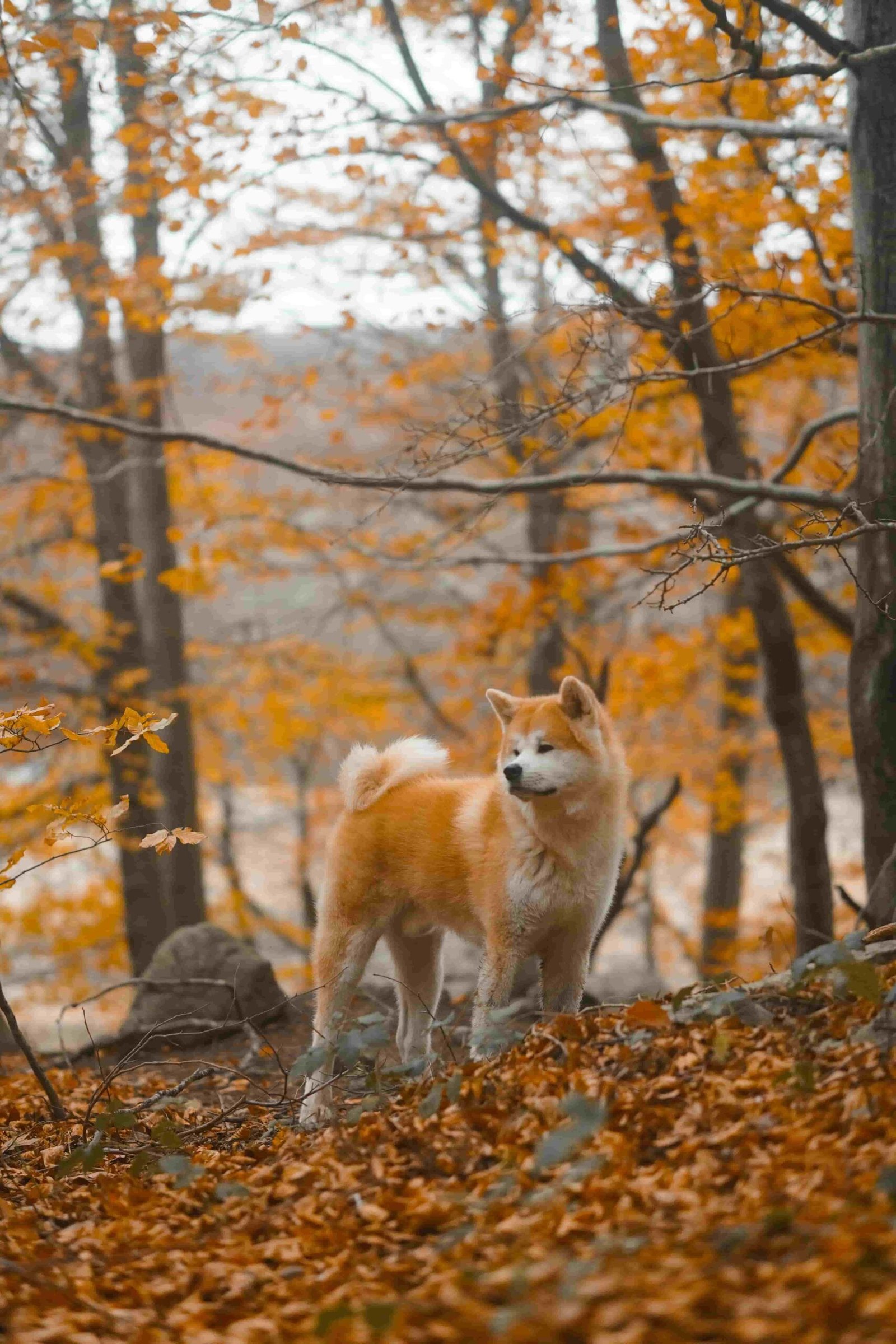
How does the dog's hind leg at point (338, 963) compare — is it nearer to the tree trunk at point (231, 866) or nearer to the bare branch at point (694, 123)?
the bare branch at point (694, 123)

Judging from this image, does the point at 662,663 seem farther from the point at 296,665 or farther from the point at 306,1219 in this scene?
the point at 306,1219

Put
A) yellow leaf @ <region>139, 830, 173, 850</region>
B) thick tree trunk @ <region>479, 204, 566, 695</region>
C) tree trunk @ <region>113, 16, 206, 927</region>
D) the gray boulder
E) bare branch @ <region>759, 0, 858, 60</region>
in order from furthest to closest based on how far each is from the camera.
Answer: thick tree trunk @ <region>479, 204, 566, 695</region> < tree trunk @ <region>113, 16, 206, 927</region> < the gray boulder < bare branch @ <region>759, 0, 858, 60</region> < yellow leaf @ <region>139, 830, 173, 850</region>

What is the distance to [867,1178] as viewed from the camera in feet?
8.90

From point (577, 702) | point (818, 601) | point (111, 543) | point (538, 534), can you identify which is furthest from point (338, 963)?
point (538, 534)

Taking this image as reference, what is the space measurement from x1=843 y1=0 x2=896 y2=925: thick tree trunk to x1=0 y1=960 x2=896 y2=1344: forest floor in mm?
1989

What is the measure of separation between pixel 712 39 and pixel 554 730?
546 centimetres

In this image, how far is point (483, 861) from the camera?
513cm

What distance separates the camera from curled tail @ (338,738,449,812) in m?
5.65

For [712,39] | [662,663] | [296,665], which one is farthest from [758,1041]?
[296,665]

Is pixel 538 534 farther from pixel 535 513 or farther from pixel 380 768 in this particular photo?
pixel 380 768

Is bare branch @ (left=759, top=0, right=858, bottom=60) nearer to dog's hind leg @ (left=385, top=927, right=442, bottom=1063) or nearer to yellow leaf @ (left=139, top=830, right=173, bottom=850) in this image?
yellow leaf @ (left=139, top=830, right=173, bottom=850)

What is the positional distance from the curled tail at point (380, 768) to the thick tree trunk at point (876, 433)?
7.55 feet

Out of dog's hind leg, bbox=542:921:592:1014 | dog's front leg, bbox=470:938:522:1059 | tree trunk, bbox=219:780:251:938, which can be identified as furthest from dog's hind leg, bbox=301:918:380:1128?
tree trunk, bbox=219:780:251:938

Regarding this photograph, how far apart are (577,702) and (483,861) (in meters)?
0.85
